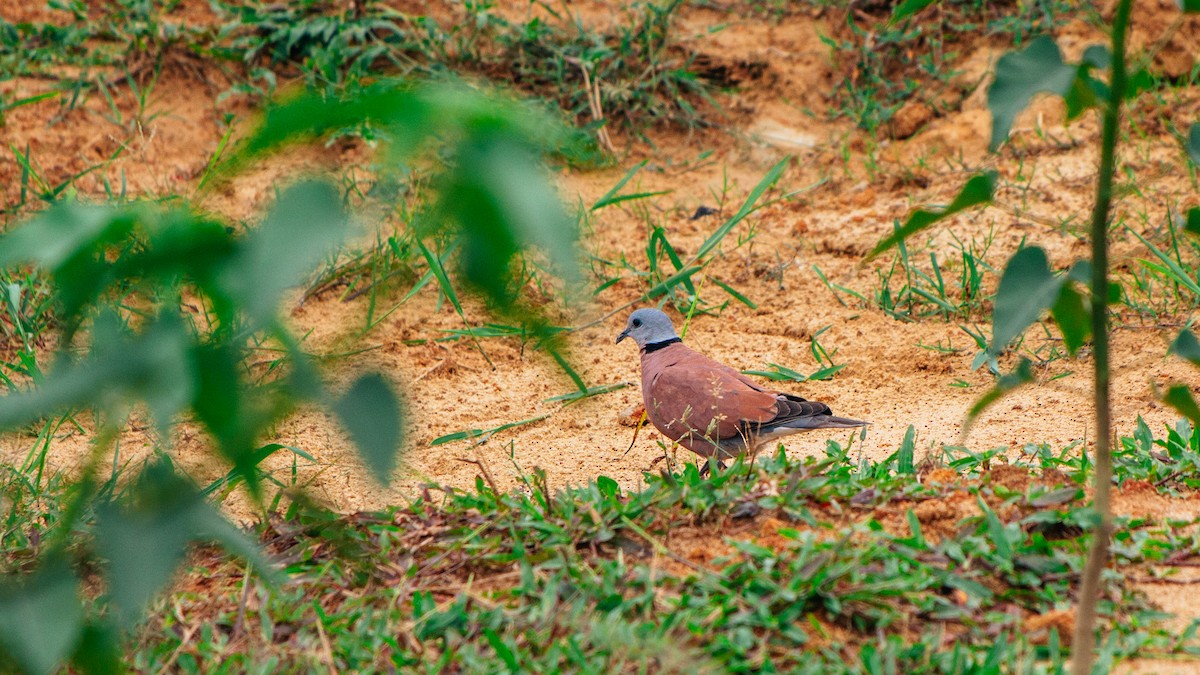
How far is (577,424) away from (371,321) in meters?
3.17

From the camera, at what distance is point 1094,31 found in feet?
19.1

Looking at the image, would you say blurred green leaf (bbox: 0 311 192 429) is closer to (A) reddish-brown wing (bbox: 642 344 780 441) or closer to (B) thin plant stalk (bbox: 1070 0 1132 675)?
(B) thin plant stalk (bbox: 1070 0 1132 675)

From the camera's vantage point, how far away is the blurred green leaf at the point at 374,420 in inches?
35.0

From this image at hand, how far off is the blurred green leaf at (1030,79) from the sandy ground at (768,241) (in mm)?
1838

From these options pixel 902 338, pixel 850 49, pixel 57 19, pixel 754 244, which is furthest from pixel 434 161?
pixel 57 19

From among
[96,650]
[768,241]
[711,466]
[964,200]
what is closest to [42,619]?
[96,650]

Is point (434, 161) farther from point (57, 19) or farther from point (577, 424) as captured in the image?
point (57, 19)

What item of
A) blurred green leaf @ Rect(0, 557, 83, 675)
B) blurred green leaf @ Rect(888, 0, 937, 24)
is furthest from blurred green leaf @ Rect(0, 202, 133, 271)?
blurred green leaf @ Rect(888, 0, 937, 24)

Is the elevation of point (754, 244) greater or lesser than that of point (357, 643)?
lesser

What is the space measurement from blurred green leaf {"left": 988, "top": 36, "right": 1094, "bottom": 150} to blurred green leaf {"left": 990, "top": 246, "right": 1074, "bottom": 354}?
240 millimetres

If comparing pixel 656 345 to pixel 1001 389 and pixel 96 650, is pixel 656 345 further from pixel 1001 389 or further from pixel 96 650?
pixel 96 650

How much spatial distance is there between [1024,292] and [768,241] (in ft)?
12.1

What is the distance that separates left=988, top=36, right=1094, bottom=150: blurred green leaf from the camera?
147 centimetres

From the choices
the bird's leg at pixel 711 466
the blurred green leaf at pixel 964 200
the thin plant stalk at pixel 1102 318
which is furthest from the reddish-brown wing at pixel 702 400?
the blurred green leaf at pixel 964 200
